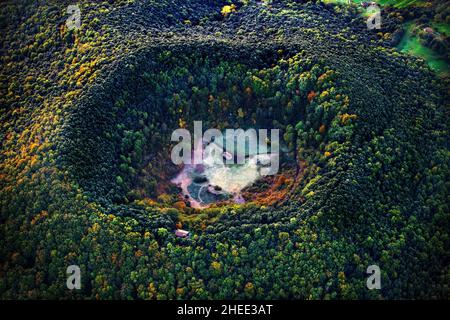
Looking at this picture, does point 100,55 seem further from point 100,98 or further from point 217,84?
point 217,84

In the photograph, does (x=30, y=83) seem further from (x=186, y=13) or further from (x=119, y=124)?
(x=186, y=13)

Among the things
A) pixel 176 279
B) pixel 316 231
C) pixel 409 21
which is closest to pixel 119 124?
pixel 176 279

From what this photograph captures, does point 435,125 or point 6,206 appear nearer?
point 6,206

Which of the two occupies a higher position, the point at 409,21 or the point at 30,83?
the point at 409,21
